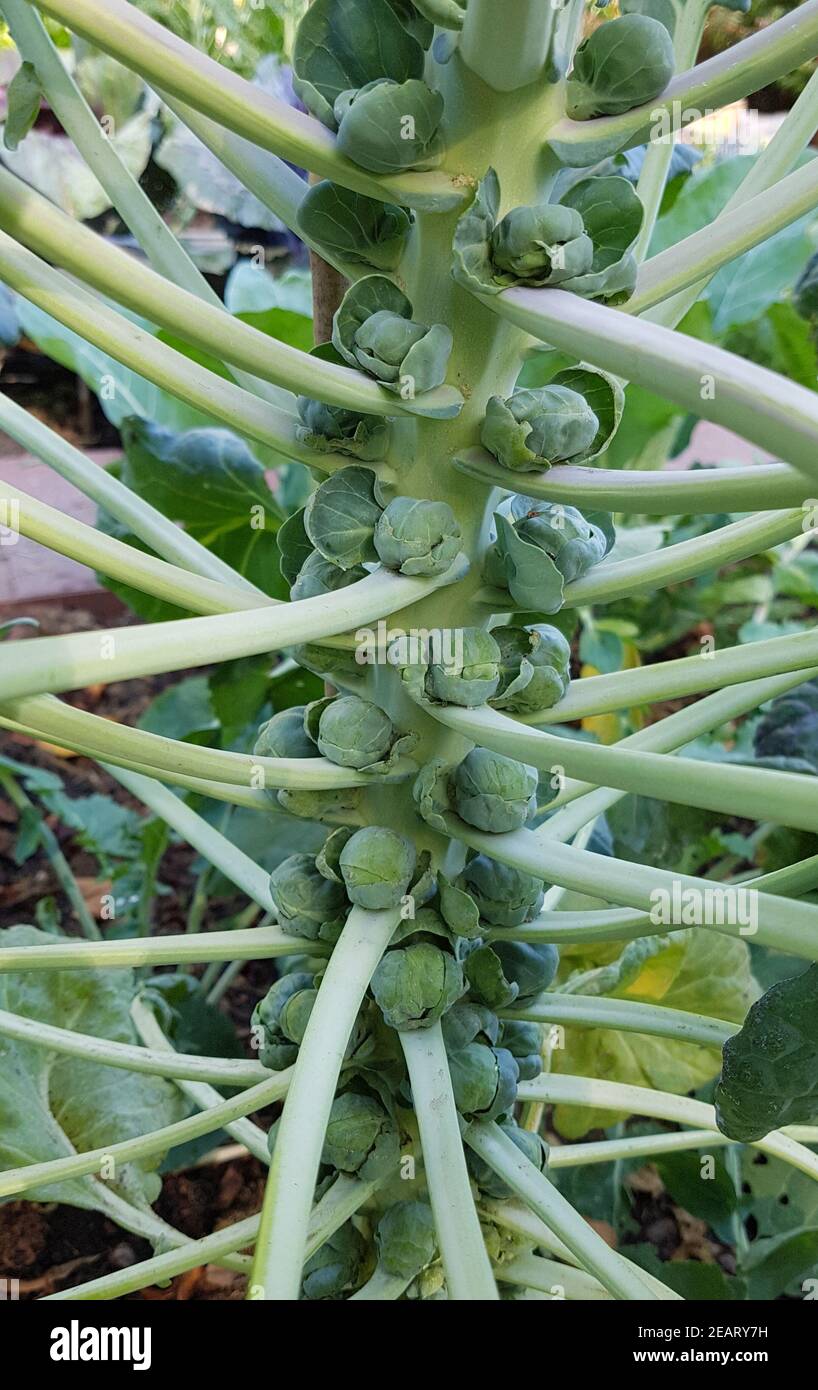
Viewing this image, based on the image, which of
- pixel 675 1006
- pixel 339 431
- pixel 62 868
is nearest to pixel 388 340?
pixel 339 431

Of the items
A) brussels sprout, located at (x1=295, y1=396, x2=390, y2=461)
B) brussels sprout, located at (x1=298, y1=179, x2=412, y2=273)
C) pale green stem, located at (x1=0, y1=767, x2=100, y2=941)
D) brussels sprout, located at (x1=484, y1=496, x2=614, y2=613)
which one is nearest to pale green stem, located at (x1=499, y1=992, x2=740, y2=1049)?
brussels sprout, located at (x1=484, y1=496, x2=614, y2=613)

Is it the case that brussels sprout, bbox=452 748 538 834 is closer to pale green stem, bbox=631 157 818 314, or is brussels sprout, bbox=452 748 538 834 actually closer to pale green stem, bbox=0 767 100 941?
pale green stem, bbox=631 157 818 314

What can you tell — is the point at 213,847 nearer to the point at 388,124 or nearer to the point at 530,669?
the point at 530,669

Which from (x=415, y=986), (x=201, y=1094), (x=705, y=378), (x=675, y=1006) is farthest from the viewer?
(x=675, y=1006)

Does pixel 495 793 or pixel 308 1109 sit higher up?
pixel 495 793

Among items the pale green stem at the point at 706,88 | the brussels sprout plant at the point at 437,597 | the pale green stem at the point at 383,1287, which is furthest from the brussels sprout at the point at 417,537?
the pale green stem at the point at 383,1287

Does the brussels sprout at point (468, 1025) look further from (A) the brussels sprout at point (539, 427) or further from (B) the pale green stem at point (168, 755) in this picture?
(A) the brussels sprout at point (539, 427)
